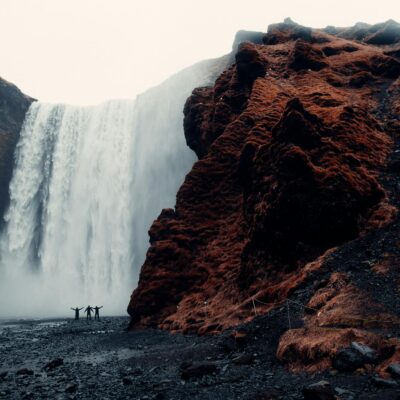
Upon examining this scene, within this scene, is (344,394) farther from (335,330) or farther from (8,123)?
(8,123)

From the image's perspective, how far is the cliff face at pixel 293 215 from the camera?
474 inches

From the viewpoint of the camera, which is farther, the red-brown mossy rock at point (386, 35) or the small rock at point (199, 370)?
the red-brown mossy rock at point (386, 35)

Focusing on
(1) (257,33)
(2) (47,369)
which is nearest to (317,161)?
(2) (47,369)

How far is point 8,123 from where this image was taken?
64750 mm

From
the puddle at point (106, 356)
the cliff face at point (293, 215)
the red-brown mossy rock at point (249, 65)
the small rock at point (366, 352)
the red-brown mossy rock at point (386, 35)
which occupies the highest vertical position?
the red-brown mossy rock at point (386, 35)

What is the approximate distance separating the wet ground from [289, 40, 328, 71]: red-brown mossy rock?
23.3m

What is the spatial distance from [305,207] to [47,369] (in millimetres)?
11655

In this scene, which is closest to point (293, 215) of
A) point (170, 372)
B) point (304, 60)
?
point (170, 372)

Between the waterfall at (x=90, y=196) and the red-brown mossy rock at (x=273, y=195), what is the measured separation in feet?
78.9

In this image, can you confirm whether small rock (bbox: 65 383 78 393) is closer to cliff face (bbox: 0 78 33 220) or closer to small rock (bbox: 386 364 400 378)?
small rock (bbox: 386 364 400 378)

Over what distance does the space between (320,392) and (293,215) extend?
10.4 m

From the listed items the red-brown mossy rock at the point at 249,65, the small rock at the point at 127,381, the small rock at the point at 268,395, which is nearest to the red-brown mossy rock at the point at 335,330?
the small rock at the point at 268,395

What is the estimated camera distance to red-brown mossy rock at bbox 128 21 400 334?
16094mm

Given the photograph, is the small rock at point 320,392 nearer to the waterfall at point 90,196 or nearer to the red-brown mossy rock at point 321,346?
the red-brown mossy rock at point 321,346
